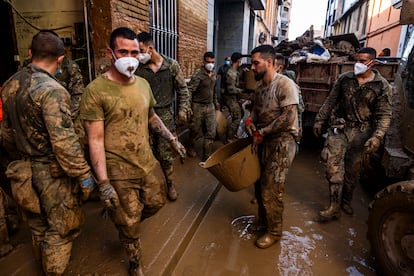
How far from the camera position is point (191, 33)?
6781 mm

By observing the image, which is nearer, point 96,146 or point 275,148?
point 96,146

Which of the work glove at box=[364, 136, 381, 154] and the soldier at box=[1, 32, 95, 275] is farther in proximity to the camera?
the work glove at box=[364, 136, 381, 154]

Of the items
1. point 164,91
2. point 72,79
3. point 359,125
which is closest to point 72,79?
point 72,79

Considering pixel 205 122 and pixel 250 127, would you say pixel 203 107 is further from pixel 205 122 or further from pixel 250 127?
pixel 250 127

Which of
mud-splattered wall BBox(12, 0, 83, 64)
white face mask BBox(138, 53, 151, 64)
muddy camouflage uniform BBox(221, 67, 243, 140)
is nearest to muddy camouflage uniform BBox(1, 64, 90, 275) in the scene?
white face mask BBox(138, 53, 151, 64)

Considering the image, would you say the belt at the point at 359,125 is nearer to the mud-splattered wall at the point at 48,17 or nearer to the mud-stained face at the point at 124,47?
the mud-stained face at the point at 124,47

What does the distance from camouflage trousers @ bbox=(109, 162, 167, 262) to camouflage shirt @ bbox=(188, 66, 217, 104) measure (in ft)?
9.91

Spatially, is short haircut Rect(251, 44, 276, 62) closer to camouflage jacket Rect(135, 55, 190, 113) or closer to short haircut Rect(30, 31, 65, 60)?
camouflage jacket Rect(135, 55, 190, 113)

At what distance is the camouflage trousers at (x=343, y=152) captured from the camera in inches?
131

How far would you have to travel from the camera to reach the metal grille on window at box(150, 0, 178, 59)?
5082 millimetres

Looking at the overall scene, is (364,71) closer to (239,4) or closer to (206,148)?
(206,148)

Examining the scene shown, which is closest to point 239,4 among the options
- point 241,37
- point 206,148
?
point 241,37

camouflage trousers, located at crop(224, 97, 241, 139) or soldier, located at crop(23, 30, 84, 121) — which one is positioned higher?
soldier, located at crop(23, 30, 84, 121)

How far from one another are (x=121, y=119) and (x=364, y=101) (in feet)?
9.24
